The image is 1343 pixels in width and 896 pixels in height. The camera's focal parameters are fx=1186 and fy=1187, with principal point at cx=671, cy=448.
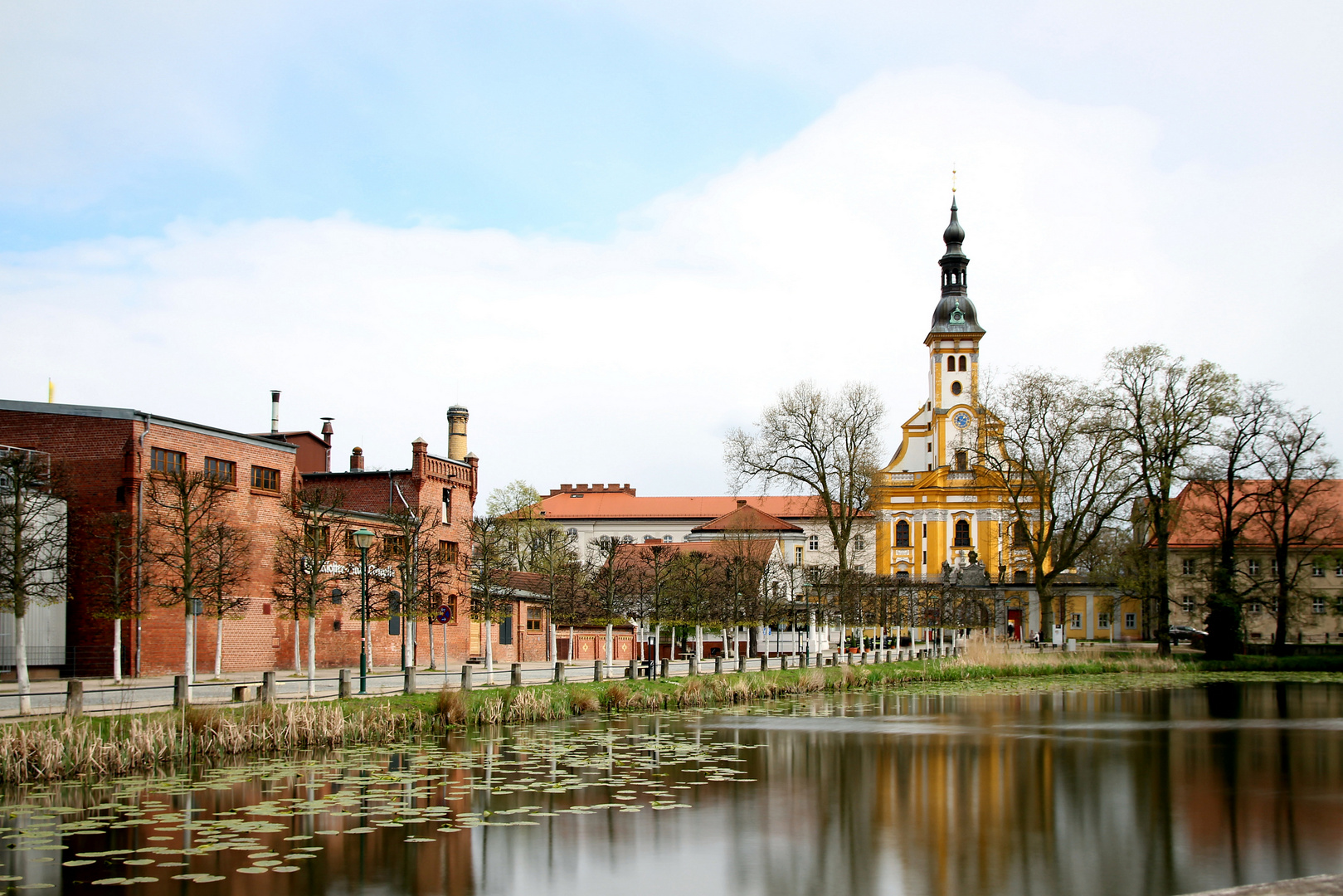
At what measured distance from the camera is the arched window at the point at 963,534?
105562 millimetres

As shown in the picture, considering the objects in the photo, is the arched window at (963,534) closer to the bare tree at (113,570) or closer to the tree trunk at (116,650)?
the tree trunk at (116,650)

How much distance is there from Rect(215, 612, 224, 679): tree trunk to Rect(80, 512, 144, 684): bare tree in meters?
2.44

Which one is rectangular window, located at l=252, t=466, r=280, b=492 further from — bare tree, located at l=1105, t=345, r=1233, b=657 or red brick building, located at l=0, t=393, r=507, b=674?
bare tree, located at l=1105, t=345, r=1233, b=657

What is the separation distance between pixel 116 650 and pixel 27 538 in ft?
14.2

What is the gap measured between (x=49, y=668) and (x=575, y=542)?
292 feet

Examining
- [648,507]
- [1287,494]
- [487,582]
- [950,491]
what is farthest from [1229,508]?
[648,507]

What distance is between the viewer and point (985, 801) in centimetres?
1573

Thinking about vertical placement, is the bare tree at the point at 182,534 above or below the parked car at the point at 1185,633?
above

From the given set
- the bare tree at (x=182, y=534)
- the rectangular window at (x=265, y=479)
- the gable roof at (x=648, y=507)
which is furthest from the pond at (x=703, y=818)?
the gable roof at (x=648, y=507)

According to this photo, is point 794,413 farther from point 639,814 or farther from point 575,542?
point 575,542

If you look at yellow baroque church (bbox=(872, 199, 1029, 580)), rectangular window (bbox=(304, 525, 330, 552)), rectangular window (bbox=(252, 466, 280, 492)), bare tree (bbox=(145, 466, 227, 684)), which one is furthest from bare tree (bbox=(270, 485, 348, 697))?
yellow baroque church (bbox=(872, 199, 1029, 580))

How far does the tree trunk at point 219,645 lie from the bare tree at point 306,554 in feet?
2.80

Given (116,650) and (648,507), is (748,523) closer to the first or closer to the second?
(648,507)

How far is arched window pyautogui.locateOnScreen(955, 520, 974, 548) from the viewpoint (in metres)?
106
